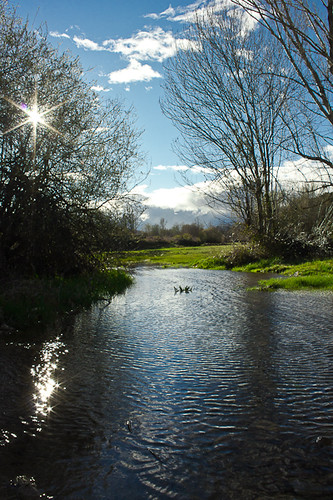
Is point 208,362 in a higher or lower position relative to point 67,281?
lower

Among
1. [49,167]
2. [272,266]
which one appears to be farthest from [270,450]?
[272,266]

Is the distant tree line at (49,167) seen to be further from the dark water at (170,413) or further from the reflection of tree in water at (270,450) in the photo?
the reflection of tree in water at (270,450)

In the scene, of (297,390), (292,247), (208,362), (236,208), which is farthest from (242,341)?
(236,208)

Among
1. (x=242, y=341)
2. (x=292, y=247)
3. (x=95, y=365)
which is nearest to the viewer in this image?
(x=95, y=365)

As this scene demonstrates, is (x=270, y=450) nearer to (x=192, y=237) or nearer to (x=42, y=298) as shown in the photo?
(x=42, y=298)

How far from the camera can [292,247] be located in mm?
18250

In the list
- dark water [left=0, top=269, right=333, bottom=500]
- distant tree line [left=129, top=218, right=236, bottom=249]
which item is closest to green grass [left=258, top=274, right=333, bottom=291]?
distant tree line [left=129, top=218, right=236, bottom=249]

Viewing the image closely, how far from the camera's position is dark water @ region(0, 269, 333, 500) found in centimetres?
218

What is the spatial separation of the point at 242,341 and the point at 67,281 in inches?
214

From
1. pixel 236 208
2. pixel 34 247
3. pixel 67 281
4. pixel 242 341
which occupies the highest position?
pixel 236 208

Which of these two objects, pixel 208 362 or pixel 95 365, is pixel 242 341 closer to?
pixel 208 362

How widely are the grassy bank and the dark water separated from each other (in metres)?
0.57

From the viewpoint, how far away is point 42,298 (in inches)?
272

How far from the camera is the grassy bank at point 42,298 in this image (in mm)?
6227
